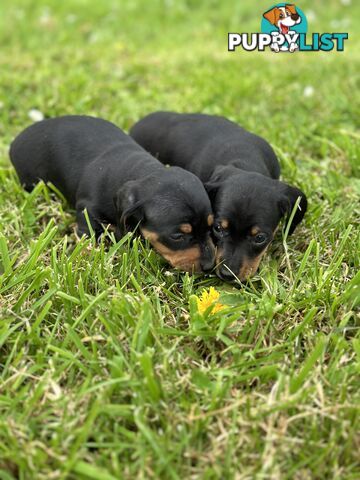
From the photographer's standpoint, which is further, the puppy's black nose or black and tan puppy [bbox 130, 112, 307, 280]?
black and tan puppy [bbox 130, 112, 307, 280]

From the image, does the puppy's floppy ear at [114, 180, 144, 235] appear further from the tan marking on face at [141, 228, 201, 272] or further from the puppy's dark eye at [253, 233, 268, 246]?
the puppy's dark eye at [253, 233, 268, 246]

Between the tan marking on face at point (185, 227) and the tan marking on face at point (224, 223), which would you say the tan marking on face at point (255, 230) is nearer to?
the tan marking on face at point (224, 223)

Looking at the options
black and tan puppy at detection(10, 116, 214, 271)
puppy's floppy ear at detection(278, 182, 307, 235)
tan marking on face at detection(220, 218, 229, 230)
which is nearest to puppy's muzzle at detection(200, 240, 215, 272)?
black and tan puppy at detection(10, 116, 214, 271)

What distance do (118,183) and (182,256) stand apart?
0.82 metres

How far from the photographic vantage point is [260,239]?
3.62 meters

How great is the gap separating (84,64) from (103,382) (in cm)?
647

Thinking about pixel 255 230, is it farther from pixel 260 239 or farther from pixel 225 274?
pixel 225 274

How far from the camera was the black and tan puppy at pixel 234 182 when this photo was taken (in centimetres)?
355

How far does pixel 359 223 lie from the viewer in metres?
4.00

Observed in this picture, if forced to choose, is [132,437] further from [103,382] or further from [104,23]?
[104,23]

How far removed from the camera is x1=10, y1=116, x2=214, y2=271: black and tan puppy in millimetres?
3531

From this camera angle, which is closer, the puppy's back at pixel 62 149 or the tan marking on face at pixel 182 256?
the tan marking on face at pixel 182 256

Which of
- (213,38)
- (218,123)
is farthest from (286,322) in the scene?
Answer: (213,38)

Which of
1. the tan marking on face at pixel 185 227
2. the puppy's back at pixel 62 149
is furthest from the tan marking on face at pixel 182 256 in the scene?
the puppy's back at pixel 62 149
